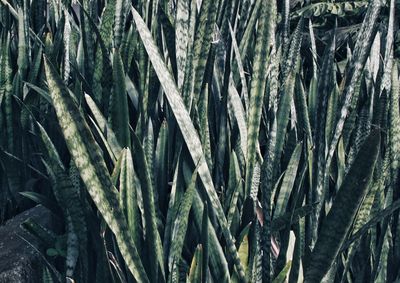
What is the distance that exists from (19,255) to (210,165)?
419 millimetres

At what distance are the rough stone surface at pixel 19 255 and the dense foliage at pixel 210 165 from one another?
0.15 ft

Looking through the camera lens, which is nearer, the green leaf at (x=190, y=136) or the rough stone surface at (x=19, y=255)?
the green leaf at (x=190, y=136)

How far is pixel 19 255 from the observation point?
1158 mm

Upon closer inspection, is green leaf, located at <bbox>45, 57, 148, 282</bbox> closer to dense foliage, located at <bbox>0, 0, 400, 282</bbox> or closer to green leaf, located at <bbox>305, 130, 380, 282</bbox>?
dense foliage, located at <bbox>0, 0, 400, 282</bbox>

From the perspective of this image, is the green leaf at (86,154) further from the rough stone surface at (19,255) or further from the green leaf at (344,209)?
the rough stone surface at (19,255)

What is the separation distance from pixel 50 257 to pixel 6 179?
336mm

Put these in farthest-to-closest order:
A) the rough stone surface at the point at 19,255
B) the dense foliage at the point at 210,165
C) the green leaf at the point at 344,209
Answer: the rough stone surface at the point at 19,255 → the dense foliage at the point at 210,165 → the green leaf at the point at 344,209

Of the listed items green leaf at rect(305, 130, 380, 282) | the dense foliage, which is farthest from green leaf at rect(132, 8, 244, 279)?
green leaf at rect(305, 130, 380, 282)

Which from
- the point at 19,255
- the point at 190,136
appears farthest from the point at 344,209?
the point at 19,255

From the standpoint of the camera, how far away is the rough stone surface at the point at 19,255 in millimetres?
1121

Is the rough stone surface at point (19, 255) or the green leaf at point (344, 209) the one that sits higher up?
the green leaf at point (344, 209)

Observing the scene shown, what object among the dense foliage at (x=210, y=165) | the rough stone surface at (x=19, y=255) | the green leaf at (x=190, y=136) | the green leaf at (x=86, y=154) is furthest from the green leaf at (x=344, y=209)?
the rough stone surface at (x=19, y=255)

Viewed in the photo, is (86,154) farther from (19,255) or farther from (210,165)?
(19,255)

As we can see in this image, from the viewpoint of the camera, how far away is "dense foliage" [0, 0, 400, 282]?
2.63 feet
